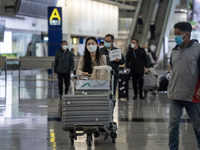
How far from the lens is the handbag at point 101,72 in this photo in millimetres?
7645

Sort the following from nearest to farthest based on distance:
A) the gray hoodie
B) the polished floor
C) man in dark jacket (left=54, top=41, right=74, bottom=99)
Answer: the gray hoodie
the polished floor
man in dark jacket (left=54, top=41, right=74, bottom=99)

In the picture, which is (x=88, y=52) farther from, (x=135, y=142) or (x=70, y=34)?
(x=70, y=34)

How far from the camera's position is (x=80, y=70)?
25.9 feet

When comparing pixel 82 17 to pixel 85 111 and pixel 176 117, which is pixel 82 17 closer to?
pixel 85 111

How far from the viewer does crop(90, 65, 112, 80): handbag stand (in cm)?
764

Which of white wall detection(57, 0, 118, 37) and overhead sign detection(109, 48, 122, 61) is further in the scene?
white wall detection(57, 0, 118, 37)

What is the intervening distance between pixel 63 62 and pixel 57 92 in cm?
378

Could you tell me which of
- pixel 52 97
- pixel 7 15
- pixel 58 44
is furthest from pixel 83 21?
pixel 52 97

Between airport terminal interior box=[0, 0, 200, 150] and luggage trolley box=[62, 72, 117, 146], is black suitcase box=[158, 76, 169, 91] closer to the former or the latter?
airport terminal interior box=[0, 0, 200, 150]

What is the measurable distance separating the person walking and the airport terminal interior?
105 centimetres

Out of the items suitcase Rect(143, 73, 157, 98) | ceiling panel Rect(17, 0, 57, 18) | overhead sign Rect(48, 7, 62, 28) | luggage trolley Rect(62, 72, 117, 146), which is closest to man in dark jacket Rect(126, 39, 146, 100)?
suitcase Rect(143, 73, 157, 98)

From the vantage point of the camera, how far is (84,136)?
8.48 metres

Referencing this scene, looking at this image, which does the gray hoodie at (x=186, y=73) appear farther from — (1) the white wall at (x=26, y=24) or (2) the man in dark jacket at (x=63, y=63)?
(1) the white wall at (x=26, y=24)

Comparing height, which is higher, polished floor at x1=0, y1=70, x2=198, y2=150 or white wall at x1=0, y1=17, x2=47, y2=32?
white wall at x1=0, y1=17, x2=47, y2=32
